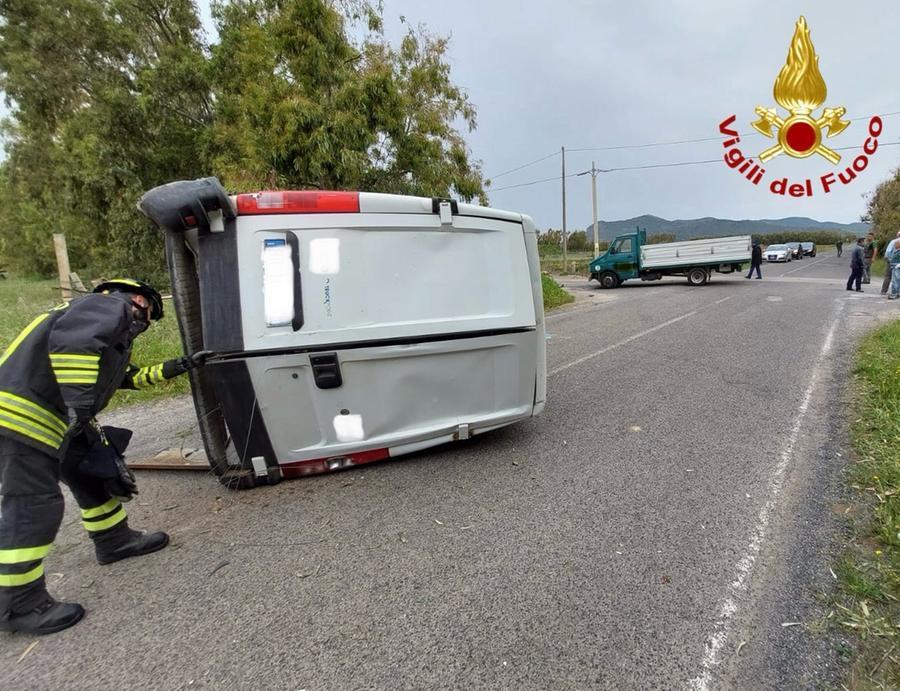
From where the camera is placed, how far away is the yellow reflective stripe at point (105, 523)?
2.46 metres

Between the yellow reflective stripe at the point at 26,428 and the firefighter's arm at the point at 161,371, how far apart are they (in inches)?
20.8

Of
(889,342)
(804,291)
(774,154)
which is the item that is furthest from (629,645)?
(804,291)

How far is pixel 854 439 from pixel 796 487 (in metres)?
1.09

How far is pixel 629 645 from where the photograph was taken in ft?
6.04

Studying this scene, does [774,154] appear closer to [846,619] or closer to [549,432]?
[549,432]

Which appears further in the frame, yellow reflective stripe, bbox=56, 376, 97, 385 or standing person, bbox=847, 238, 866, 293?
standing person, bbox=847, 238, 866, 293

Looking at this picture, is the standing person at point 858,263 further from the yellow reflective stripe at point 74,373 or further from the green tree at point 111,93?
the green tree at point 111,93

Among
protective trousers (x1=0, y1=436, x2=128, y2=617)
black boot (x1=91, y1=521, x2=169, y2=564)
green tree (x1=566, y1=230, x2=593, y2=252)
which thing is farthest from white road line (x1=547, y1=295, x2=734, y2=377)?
green tree (x1=566, y1=230, x2=593, y2=252)

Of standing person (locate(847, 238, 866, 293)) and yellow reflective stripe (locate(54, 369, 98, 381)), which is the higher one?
standing person (locate(847, 238, 866, 293))

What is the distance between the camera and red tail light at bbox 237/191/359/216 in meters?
2.71

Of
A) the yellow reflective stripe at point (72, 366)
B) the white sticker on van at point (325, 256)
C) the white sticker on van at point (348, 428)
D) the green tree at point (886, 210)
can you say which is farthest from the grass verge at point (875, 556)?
the green tree at point (886, 210)

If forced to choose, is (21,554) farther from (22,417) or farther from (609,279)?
(609,279)

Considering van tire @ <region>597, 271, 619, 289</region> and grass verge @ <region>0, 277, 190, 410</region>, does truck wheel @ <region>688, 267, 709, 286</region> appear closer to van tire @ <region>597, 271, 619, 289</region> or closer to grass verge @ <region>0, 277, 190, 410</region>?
van tire @ <region>597, 271, 619, 289</region>

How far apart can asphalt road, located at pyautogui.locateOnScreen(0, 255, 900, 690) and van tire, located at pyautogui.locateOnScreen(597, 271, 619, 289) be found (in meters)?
15.5
